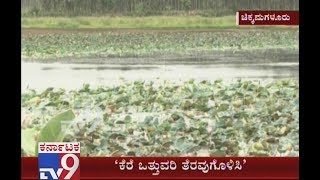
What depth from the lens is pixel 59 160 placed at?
549 cm

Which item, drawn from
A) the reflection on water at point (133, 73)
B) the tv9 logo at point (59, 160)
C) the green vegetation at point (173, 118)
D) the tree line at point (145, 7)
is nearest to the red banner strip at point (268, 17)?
the tree line at point (145, 7)

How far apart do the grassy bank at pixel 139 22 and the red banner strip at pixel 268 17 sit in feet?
0.29

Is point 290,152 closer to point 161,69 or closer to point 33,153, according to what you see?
point 161,69

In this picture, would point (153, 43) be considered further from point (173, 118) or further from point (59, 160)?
point (59, 160)

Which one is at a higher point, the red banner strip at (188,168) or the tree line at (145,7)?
the tree line at (145,7)

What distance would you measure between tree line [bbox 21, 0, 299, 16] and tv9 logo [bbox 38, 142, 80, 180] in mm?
1153

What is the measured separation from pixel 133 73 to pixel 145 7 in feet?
1.90

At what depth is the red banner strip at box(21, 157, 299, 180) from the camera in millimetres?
5504

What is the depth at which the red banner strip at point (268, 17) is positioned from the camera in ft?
18.4

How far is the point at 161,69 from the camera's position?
18.4 feet

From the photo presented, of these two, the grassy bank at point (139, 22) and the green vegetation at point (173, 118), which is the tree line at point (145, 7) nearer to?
the grassy bank at point (139, 22)

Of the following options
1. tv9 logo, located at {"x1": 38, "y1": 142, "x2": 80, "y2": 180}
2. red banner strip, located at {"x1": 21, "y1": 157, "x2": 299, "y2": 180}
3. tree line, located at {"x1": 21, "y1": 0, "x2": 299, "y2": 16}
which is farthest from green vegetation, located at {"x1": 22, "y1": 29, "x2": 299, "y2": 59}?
red banner strip, located at {"x1": 21, "y1": 157, "x2": 299, "y2": 180}

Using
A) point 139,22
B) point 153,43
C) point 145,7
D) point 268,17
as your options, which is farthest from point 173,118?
point 268,17

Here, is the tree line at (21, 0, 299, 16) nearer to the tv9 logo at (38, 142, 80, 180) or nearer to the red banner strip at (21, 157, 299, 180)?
the tv9 logo at (38, 142, 80, 180)
